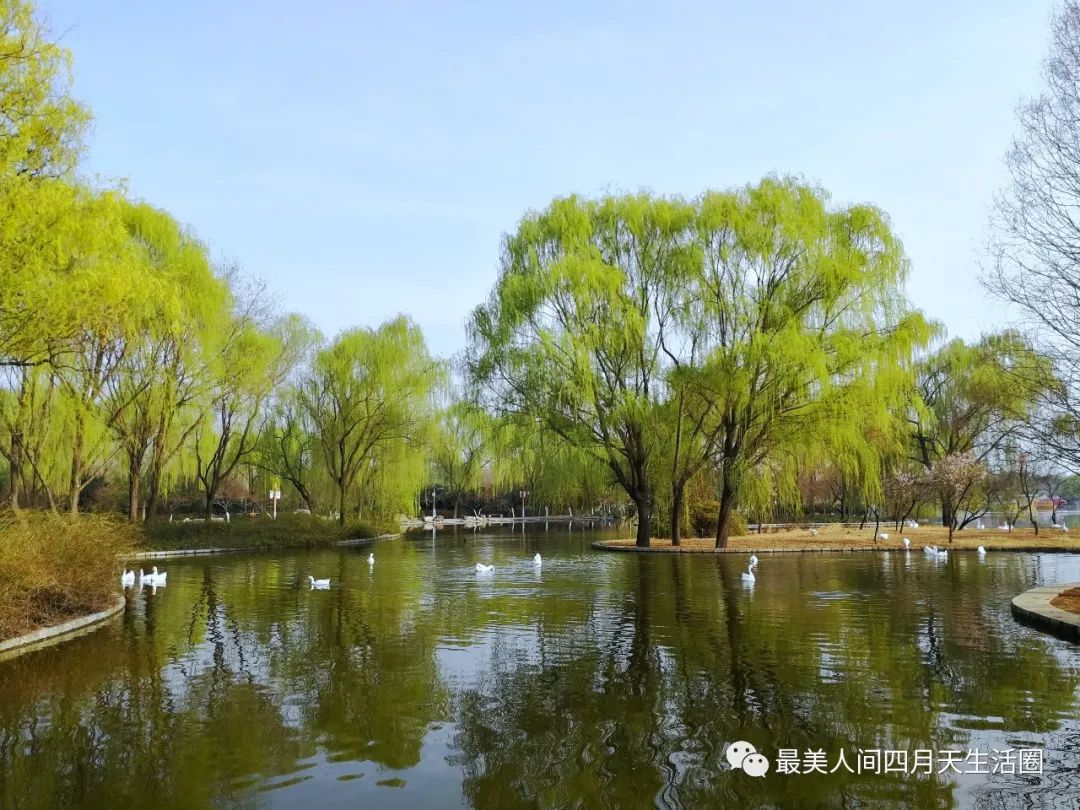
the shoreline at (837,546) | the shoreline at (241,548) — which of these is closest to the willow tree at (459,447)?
the shoreline at (837,546)

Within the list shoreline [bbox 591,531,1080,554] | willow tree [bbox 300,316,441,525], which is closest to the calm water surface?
shoreline [bbox 591,531,1080,554]

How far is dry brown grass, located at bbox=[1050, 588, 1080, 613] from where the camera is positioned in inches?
453

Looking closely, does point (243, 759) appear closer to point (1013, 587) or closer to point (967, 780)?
point (967, 780)

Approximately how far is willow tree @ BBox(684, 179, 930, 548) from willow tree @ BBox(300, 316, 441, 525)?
16.9 meters

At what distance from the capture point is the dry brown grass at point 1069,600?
1150cm

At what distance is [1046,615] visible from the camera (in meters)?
11.0

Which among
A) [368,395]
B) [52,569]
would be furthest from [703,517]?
[52,569]

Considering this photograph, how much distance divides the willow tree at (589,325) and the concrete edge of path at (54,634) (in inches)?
692

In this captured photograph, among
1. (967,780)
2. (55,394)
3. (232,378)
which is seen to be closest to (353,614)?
(967,780)

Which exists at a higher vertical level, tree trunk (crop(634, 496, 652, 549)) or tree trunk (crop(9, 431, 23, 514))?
tree trunk (crop(9, 431, 23, 514))

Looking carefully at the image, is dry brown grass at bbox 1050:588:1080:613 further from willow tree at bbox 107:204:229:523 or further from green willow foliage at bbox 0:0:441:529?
willow tree at bbox 107:204:229:523

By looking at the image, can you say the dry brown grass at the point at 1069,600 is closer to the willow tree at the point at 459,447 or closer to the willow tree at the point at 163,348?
the willow tree at the point at 459,447

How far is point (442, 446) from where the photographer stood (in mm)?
43750

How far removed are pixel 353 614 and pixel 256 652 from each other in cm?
333
